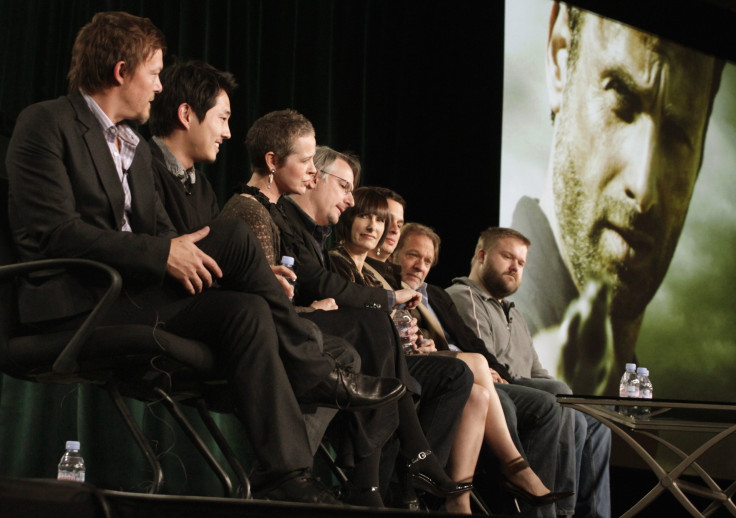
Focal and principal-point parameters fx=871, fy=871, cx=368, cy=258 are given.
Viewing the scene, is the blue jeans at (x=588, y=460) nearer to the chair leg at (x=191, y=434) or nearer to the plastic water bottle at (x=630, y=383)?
the plastic water bottle at (x=630, y=383)

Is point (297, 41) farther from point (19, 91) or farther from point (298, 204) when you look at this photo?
point (298, 204)

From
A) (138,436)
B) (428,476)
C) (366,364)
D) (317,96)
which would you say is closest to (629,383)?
(317,96)

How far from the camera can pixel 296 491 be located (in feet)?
5.79

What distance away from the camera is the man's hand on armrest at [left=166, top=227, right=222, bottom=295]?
6.13 ft

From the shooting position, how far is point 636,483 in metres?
4.91

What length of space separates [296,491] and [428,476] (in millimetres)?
788

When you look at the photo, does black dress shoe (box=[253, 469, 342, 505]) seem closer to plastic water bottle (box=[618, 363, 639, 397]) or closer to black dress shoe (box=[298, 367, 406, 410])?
black dress shoe (box=[298, 367, 406, 410])

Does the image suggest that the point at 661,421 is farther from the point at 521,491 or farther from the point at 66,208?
the point at 66,208

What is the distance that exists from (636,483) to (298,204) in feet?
9.82

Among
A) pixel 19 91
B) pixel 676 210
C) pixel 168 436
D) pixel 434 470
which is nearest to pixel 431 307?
pixel 434 470

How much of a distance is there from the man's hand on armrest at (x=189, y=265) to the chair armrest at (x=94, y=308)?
0.16 m

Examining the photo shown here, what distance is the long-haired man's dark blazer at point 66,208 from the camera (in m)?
1.83

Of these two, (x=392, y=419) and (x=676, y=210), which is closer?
(x=392, y=419)

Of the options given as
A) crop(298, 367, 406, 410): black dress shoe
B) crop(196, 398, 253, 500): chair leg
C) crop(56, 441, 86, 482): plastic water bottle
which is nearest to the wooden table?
crop(298, 367, 406, 410): black dress shoe
